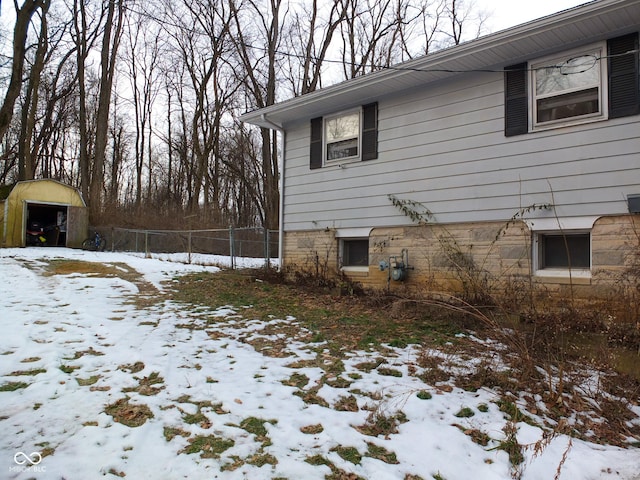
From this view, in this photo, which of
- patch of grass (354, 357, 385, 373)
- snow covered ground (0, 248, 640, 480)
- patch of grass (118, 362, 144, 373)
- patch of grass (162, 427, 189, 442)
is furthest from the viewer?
patch of grass (354, 357, 385, 373)

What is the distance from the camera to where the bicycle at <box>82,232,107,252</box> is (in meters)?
15.8

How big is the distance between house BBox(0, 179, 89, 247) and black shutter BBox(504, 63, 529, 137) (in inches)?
645

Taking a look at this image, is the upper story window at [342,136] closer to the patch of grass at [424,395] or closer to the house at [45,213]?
the patch of grass at [424,395]

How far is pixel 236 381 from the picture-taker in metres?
3.24

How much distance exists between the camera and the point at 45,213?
58.2 feet

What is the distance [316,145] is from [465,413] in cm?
613

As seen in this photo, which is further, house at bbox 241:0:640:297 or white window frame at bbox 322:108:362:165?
white window frame at bbox 322:108:362:165

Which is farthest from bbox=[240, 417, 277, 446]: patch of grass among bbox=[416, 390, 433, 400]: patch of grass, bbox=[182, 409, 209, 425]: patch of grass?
bbox=[416, 390, 433, 400]: patch of grass

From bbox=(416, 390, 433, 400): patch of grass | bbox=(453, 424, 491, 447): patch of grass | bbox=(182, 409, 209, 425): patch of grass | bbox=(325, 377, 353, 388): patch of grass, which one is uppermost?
bbox=(325, 377, 353, 388): patch of grass

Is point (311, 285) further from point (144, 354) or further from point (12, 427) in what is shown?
point (12, 427)

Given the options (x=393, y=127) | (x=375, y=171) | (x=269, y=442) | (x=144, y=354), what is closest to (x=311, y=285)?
(x=375, y=171)

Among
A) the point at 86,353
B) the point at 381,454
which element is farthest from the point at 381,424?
the point at 86,353

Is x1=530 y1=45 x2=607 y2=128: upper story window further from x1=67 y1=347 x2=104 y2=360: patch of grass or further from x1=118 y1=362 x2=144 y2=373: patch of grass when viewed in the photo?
x1=67 y1=347 x2=104 y2=360: patch of grass

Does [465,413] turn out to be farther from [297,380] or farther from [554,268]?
[554,268]
